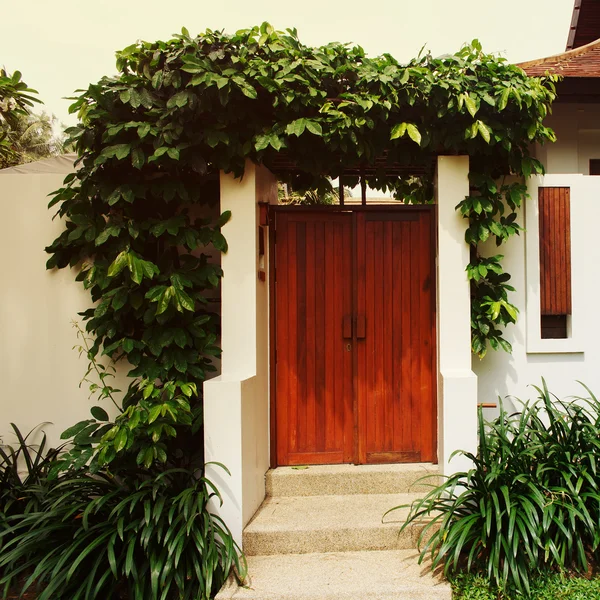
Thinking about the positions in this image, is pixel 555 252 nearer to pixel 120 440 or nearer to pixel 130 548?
pixel 120 440

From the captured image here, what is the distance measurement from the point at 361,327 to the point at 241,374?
→ 1.14 metres

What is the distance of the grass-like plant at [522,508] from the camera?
8.85ft

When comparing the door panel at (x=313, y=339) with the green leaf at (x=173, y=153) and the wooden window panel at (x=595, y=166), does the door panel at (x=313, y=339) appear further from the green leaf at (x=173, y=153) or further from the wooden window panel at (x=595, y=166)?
the wooden window panel at (x=595, y=166)

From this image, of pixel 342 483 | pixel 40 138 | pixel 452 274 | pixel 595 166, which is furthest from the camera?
pixel 40 138

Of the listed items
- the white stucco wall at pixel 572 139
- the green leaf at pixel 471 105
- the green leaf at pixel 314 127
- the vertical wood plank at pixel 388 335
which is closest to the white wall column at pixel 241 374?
the green leaf at pixel 314 127

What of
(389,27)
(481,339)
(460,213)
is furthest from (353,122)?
(389,27)

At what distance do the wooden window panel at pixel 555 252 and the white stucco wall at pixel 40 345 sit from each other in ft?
12.9

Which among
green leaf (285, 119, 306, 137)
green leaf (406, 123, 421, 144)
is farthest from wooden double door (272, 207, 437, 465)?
green leaf (285, 119, 306, 137)

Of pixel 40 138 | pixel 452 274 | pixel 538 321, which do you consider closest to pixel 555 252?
pixel 538 321

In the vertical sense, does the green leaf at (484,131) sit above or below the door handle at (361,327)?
above

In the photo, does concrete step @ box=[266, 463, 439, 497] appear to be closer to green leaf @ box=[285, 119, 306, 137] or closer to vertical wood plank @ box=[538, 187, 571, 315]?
vertical wood plank @ box=[538, 187, 571, 315]

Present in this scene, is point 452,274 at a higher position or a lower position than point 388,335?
higher

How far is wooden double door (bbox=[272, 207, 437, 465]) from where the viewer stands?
389 centimetres

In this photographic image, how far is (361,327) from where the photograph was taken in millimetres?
3900
